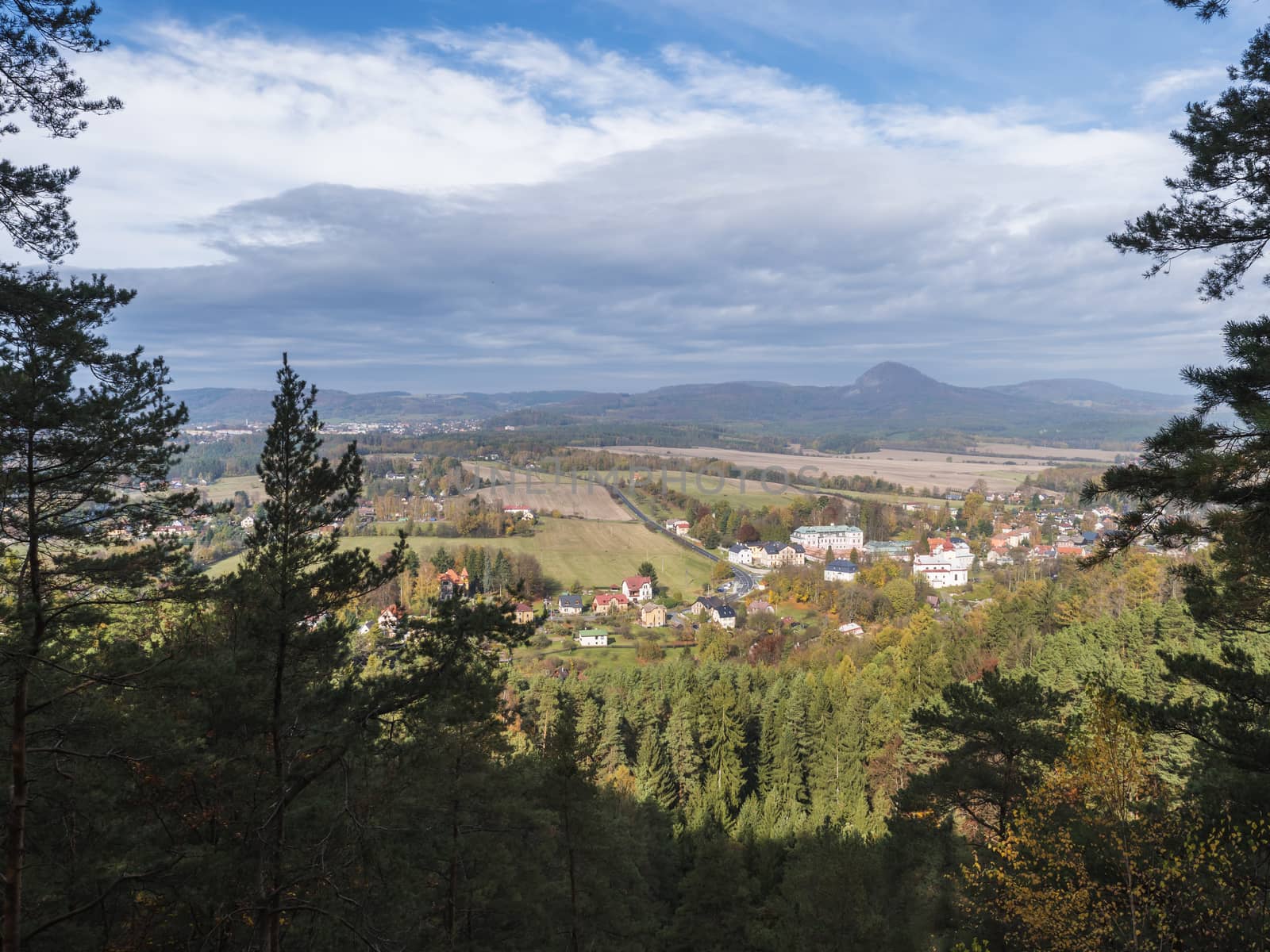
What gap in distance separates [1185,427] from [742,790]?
2384cm

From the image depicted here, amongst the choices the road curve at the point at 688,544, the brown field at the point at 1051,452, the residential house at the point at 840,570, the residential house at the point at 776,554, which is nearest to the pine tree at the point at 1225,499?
the road curve at the point at 688,544

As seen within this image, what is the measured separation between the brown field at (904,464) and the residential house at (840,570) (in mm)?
46579

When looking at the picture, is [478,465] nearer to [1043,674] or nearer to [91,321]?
[1043,674]

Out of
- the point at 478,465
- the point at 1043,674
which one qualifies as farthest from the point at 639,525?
the point at 1043,674

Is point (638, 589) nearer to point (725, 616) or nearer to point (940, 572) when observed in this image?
point (725, 616)

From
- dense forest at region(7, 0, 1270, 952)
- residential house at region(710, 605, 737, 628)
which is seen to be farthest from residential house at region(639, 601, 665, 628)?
dense forest at region(7, 0, 1270, 952)

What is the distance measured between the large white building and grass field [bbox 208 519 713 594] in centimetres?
1309

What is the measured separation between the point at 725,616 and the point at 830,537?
1215 inches

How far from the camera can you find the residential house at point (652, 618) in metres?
46.0

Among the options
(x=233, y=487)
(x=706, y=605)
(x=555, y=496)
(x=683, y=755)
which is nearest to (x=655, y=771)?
(x=683, y=755)

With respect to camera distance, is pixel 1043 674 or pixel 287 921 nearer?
pixel 287 921

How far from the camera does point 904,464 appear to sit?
127812 millimetres

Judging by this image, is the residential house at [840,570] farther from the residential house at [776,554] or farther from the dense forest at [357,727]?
the dense forest at [357,727]

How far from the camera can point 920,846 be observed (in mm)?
14961
